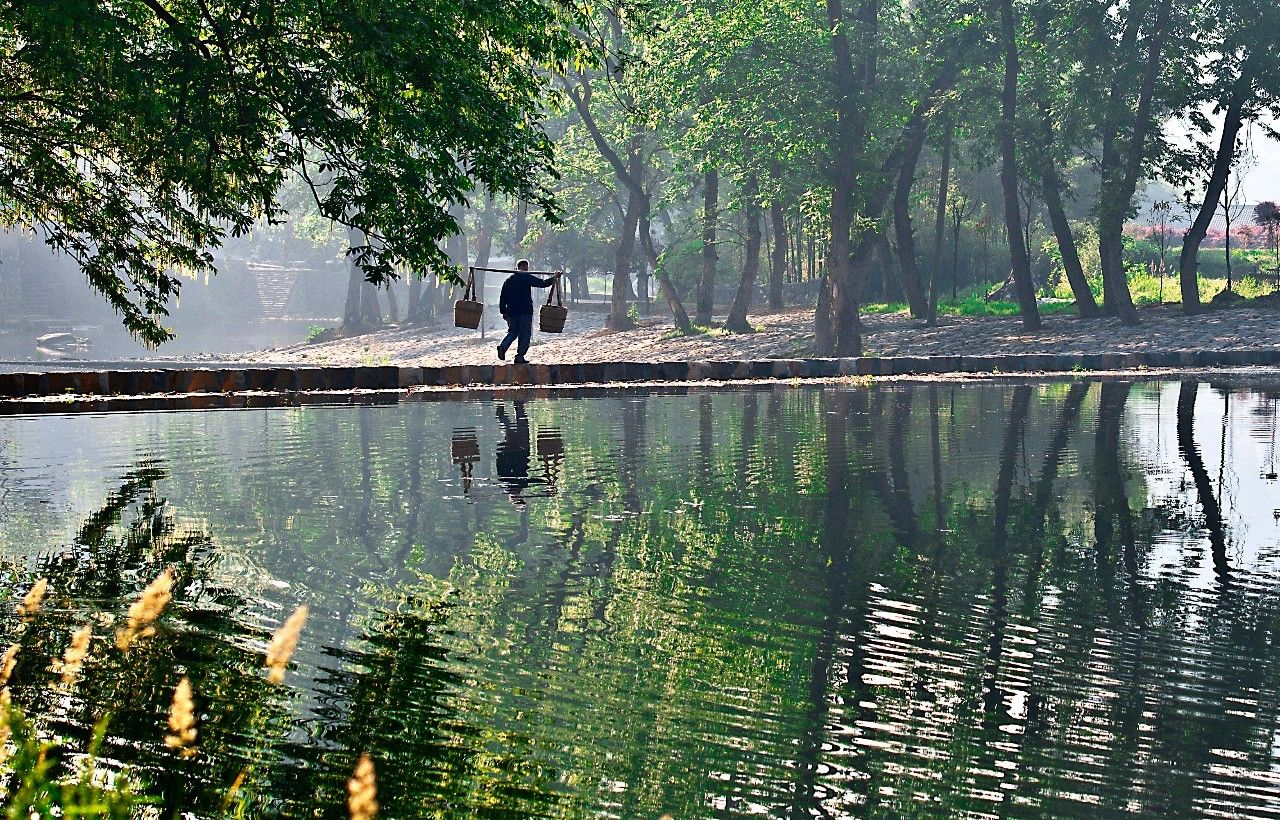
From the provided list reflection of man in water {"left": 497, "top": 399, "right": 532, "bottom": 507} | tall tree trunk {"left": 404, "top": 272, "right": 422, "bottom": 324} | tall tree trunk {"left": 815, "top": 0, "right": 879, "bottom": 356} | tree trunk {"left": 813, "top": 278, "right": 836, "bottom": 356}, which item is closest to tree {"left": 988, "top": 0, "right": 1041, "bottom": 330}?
Result: tall tree trunk {"left": 815, "top": 0, "right": 879, "bottom": 356}

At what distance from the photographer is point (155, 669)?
6.59 m

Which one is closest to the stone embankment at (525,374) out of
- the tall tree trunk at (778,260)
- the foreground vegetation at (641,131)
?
the foreground vegetation at (641,131)

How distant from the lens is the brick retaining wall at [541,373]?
75.4 ft

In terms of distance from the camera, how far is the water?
5.21 m

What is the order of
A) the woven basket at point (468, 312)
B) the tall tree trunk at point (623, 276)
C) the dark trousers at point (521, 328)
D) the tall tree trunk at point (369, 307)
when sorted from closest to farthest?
the woven basket at point (468, 312) → the dark trousers at point (521, 328) → the tall tree trunk at point (623, 276) → the tall tree trunk at point (369, 307)

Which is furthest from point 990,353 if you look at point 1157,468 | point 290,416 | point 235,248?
point 235,248

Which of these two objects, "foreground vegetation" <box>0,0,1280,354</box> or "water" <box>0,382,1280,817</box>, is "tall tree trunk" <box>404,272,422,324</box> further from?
"water" <box>0,382,1280,817</box>

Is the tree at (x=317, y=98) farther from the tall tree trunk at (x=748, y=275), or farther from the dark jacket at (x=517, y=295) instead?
the tall tree trunk at (x=748, y=275)

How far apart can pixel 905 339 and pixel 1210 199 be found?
7486mm

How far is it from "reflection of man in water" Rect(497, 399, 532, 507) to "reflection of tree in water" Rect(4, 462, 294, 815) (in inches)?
119

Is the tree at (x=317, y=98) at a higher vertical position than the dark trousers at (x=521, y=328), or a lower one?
higher

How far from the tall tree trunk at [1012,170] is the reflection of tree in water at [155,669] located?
2953 centimetres

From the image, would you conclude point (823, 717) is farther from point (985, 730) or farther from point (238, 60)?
point (238, 60)

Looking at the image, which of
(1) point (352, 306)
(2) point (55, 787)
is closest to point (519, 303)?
(2) point (55, 787)
